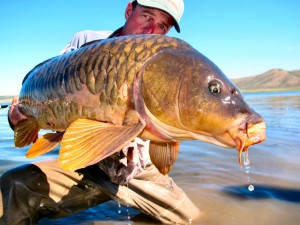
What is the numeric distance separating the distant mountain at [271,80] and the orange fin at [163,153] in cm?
13927

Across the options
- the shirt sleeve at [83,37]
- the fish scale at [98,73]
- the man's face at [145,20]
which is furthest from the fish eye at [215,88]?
the shirt sleeve at [83,37]

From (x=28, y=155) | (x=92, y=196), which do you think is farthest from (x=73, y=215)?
(x=28, y=155)

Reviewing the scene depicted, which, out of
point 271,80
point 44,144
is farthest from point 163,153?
point 271,80

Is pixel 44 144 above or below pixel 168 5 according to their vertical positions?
below

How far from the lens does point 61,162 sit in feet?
6.14

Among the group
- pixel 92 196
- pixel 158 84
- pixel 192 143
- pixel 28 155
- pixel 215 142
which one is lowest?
pixel 192 143

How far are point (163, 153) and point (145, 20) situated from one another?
74.8 inches

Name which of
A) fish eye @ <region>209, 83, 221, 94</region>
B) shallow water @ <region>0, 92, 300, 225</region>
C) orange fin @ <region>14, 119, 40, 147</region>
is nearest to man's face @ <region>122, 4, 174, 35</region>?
orange fin @ <region>14, 119, 40, 147</region>

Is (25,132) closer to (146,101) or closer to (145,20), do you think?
(146,101)

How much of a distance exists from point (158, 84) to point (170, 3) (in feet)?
6.36

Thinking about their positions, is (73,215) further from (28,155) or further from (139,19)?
(139,19)

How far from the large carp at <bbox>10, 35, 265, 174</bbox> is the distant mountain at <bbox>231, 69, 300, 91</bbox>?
13966 cm

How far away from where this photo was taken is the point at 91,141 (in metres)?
1.93

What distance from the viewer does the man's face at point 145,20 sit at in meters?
3.67
